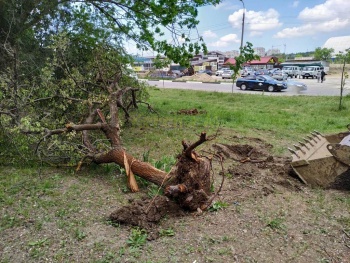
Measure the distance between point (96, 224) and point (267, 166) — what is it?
10.6 ft

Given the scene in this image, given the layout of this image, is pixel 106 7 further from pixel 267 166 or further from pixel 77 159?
pixel 267 166

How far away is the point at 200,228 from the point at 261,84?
2366cm

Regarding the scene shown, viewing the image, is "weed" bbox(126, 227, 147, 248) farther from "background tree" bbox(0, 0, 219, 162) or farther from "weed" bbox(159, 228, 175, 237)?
"background tree" bbox(0, 0, 219, 162)

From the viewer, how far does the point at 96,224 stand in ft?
12.0

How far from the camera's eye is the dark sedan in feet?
82.4

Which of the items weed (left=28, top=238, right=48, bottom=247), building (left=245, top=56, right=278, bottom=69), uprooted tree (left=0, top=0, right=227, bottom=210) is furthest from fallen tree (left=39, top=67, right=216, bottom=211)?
building (left=245, top=56, right=278, bottom=69)

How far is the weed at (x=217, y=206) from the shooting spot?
405 cm

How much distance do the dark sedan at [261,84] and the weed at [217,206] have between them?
22.3 metres

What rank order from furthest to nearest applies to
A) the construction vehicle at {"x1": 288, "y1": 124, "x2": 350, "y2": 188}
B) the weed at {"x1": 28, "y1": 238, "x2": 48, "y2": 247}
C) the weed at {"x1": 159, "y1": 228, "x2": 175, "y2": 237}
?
the construction vehicle at {"x1": 288, "y1": 124, "x2": 350, "y2": 188}, the weed at {"x1": 159, "y1": 228, "x2": 175, "y2": 237}, the weed at {"x1": 28, "y1": 238, "x2": 48, "y2": 247}

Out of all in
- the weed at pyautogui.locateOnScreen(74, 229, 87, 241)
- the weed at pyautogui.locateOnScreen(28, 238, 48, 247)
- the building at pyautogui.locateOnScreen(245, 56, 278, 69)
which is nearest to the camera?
the weed at pyautogui.locateOnScreen(28, 238, 48, 247)

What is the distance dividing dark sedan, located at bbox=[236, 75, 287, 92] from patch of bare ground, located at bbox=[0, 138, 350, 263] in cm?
2144

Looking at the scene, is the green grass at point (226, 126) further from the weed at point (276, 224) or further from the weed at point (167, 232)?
the weed at point (276, 224)

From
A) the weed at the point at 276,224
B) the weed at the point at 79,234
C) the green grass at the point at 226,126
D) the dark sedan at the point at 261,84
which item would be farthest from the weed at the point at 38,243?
the dark sedan at the point at 261,84

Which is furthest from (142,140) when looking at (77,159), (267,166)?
(267,166)
